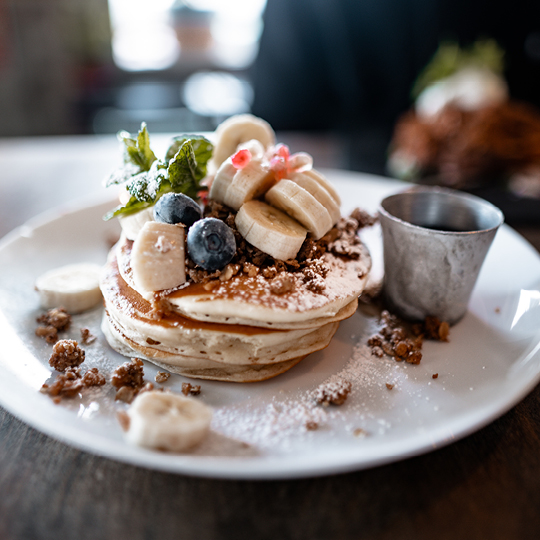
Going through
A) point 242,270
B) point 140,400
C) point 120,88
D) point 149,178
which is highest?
point 149,178

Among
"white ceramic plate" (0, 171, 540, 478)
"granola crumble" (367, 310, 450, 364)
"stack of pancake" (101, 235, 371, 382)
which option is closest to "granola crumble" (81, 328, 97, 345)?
"white ceramic plate" (0, 171, 540, 478)

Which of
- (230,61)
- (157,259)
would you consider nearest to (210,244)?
(157,259)

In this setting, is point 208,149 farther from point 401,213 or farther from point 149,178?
point 401,213

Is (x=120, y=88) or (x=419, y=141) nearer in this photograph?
(x=419, y=141)

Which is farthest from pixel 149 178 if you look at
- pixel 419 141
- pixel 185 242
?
pixel 419 141

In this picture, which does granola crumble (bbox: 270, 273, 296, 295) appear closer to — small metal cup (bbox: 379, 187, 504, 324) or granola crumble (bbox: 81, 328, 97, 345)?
small metal cup (bbox: 379, 187, 504, 324)

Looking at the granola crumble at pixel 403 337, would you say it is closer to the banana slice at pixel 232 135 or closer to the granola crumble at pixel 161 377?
the granola crumble at pixel 161 377
